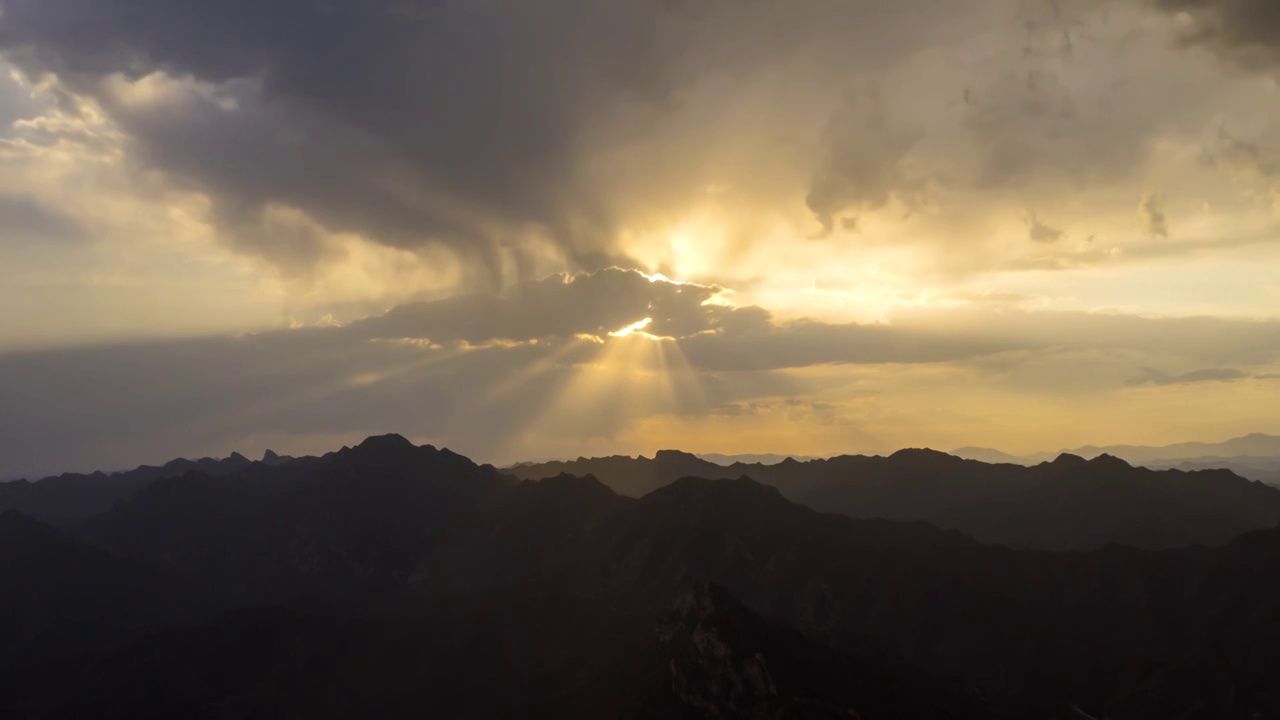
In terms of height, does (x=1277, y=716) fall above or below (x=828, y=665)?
below

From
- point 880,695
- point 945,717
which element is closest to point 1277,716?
point 945,717

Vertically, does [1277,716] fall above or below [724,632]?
below

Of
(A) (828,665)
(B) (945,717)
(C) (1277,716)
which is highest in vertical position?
(A) (828,665)

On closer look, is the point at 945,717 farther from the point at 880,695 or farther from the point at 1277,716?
the point at 1277,716

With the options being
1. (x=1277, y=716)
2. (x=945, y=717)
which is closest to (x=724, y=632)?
(x=945, y=717)

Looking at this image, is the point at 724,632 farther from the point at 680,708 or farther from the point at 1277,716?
the point at 1277,716

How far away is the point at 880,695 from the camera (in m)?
186

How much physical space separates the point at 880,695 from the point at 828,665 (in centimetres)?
1371

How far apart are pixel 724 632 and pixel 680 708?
20.3m

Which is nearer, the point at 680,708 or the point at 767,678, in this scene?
the point at 767,678

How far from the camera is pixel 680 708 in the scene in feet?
643

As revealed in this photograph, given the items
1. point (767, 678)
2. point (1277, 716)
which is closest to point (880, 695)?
point (767, 678)

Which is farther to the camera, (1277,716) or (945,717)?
(1277,716)

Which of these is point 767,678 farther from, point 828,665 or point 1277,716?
point 1277,716
